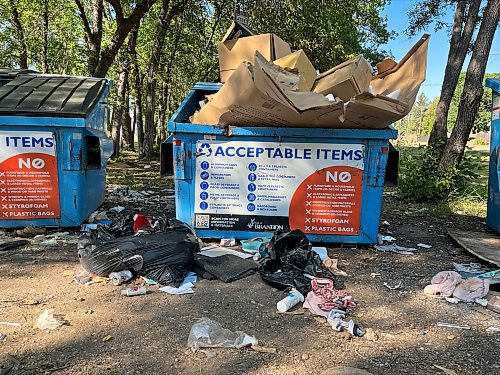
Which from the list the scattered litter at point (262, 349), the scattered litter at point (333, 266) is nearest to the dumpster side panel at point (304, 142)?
the scattered litter at point (333, 266)

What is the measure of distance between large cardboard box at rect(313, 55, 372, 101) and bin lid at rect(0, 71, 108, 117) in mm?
2265

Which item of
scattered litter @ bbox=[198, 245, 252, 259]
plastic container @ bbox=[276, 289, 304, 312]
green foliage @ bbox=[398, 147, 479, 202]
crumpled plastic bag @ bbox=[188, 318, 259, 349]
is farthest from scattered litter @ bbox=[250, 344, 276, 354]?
green foliage @ bbox=[398, 147, 479, 202]

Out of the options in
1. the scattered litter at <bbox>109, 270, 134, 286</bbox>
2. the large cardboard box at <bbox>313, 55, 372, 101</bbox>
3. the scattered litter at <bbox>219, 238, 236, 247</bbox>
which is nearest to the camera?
the scattered litter at <bbox>109, 270, 134, 286</bbox>

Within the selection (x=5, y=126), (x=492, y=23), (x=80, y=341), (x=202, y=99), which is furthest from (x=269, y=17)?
(x=80, y=341)

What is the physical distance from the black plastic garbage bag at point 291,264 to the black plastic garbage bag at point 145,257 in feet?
1.96

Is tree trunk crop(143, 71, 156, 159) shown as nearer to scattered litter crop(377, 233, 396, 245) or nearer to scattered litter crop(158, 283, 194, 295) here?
scattered litter crop(377, 233, 396, 245)

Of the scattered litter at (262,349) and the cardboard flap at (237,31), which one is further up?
the cardboard flap at (237,31)

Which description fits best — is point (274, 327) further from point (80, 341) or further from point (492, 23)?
point (492, 23)

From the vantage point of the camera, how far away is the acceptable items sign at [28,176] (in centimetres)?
379

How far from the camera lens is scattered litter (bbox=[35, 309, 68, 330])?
220 cm

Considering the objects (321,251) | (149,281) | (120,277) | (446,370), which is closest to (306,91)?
(321,251)

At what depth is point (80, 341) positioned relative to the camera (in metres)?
2.08

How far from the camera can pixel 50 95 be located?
411cm

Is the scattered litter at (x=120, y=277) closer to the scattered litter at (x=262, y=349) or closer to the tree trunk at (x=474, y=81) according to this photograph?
the scattered litter at (x=262, y=349)
